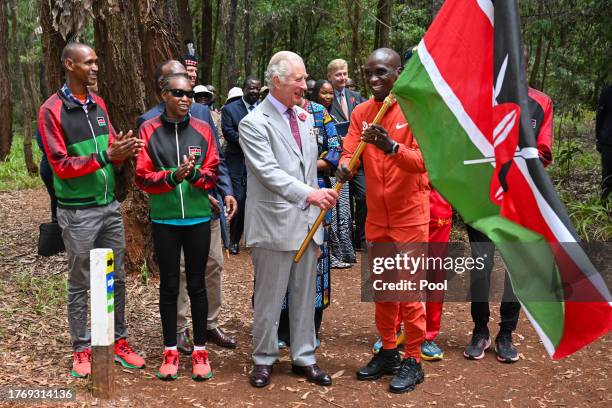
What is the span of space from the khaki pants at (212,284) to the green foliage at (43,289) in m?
1.66

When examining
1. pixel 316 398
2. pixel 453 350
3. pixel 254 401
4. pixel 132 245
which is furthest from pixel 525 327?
pixel 132 245

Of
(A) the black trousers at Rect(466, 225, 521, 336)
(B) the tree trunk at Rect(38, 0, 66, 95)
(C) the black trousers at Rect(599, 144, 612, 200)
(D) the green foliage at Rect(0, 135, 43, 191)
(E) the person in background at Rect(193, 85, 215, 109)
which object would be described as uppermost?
(B) the tree trunk at Rect(38, 0, 66, 95)

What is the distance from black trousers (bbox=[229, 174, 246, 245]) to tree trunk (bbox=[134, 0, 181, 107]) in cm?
155

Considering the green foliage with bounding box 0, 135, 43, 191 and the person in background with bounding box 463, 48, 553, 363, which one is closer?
the person in background with bounding box 463, 48, 553, 363

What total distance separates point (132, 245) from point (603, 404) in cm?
514

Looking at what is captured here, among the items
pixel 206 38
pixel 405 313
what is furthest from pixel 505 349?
pixel 206 38

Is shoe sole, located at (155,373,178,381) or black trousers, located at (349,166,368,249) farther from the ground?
black trousers, located at (349,166,368,249)

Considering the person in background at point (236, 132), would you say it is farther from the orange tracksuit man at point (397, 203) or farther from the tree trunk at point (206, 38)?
the tree trunk at point (206, 38)

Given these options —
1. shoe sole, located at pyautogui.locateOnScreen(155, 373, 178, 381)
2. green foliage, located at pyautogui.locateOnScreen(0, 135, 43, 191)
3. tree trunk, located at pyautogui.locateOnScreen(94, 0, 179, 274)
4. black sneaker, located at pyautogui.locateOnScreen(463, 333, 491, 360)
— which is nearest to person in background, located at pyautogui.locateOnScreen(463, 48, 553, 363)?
black sneaker, located at pyautogui.locateOnScreen(463, 333, 491, 360)

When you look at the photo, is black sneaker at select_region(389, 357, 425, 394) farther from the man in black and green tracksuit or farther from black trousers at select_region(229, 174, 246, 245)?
black trousers at select_region(229, 174, 246, 245)

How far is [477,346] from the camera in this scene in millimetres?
5398

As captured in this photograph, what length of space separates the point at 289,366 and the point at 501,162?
8.84ft

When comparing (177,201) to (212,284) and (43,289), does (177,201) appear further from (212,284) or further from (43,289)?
(43,289)

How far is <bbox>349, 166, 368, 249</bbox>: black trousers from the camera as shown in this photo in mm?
8539
